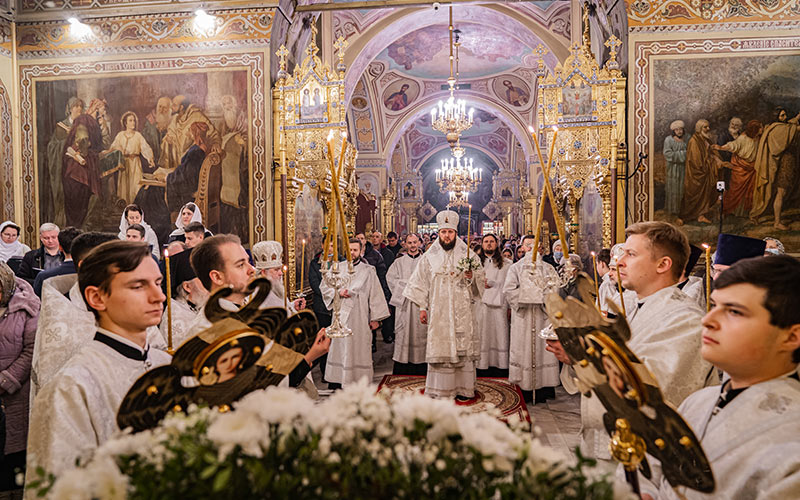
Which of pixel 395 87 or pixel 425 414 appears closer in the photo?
pixel 425 414

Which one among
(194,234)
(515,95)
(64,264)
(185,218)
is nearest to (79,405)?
(64,264)

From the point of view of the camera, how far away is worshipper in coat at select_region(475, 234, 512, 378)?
7.72m

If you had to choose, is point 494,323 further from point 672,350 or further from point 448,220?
point 672,350

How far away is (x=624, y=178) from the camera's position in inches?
300

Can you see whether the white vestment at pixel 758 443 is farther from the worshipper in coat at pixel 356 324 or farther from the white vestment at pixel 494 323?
the white vestment at pixel 494 323

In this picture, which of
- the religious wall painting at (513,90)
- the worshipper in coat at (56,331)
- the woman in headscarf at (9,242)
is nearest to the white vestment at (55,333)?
the worshipper in coat at (56,331)

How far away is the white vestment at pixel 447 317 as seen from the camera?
19.8 ft

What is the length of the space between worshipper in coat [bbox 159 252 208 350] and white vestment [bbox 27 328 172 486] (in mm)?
832

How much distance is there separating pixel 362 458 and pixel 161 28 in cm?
894

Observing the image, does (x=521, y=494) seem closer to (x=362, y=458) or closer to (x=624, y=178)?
(x=362, y=458)

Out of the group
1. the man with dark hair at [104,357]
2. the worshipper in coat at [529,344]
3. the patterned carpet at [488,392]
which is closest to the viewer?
the man with dark hair at [104,357]

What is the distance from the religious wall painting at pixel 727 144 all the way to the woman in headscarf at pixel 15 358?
24.6 ft

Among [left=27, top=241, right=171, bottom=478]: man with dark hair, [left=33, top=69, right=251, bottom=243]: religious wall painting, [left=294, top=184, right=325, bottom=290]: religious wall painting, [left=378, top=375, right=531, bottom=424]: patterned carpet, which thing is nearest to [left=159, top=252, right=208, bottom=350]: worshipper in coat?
[left=27, top=241, right=171, bottom=478]: man with dark hair

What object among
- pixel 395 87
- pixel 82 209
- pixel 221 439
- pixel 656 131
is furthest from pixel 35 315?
pixel 395 87
